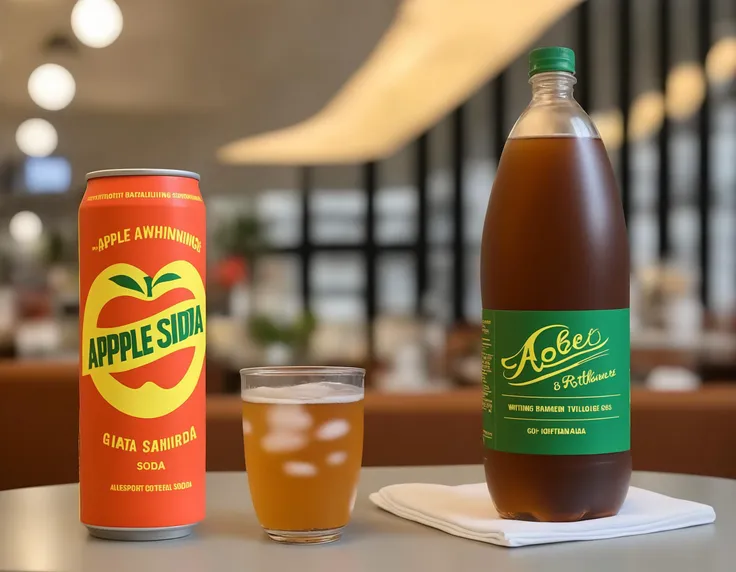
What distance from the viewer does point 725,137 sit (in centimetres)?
985

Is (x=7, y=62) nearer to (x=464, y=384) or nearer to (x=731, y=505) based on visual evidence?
(x=464, y=384)

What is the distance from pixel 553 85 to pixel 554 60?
0.03 metres

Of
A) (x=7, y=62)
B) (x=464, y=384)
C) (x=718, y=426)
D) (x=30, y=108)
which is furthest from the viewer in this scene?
Answer: (x=30, y=108)

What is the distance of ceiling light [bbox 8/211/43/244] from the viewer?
10320mm

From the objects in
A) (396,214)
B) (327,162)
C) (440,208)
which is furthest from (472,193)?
(327,162)

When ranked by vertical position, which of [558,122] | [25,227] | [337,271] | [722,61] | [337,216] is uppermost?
[722,61]

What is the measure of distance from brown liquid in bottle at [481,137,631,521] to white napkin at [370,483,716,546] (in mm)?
21

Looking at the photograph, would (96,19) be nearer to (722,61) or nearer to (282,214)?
(282,214)

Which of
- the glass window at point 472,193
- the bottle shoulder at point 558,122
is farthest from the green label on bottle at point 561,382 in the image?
the glass window at point 472,193

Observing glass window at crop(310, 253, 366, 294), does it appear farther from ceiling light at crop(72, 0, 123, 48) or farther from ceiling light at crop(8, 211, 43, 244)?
ceiling light at crop(72, 0, 123, 48)

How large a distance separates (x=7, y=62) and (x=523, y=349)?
30.8 feet

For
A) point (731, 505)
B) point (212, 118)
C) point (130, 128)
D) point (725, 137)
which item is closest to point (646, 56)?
point (725, 137)

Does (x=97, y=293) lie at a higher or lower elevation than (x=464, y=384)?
higher

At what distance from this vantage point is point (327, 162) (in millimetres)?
11766
